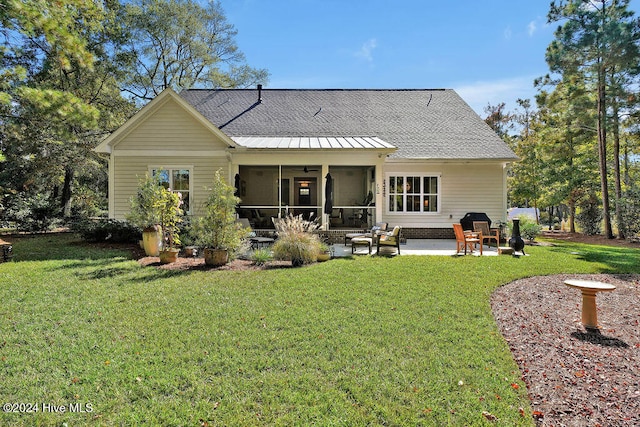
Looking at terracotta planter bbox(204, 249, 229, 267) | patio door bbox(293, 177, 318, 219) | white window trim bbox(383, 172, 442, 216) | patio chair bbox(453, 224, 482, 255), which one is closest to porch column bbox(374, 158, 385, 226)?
white window trim bbox(383, 172, 442, 216)

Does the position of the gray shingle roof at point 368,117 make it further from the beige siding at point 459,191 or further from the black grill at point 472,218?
the black grill at point 472,218

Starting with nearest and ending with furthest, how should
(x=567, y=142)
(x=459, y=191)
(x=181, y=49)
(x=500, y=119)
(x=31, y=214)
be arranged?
1. (x=459, y=191)
2. (x=31, y=214)
3. (x=567, y=142)
4. (x=181, y=49)
5. (x=500, y=119)

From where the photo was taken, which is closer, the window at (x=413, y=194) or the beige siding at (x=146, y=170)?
the beige siding at (x=146, y=170)

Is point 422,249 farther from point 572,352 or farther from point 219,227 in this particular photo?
point 572,352

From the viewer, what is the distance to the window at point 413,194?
1570 cm

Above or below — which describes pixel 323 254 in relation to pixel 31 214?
below

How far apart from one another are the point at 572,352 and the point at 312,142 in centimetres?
1179

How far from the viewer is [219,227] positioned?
9.23 meters

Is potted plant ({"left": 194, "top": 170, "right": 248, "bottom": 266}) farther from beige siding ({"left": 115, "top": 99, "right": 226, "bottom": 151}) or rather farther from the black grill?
the black grill

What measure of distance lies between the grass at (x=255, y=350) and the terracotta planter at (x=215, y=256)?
1.21 m

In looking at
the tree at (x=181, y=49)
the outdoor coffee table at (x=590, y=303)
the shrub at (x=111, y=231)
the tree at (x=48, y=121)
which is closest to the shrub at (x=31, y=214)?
the tree at (x=48, y=121)

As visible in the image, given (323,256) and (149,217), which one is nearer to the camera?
(323,256)

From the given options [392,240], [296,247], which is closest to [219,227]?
[296,247]

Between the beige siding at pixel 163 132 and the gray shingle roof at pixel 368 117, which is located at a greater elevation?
the gray shingle roof at pixel 368 117
